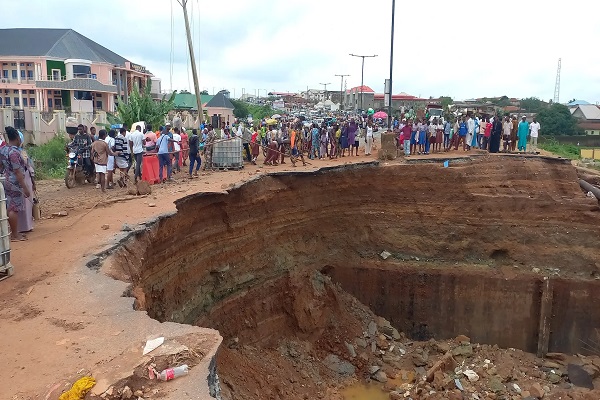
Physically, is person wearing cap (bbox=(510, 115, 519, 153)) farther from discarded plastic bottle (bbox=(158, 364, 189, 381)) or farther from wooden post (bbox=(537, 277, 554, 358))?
discarded plastic bottle (bbox=(158, 364, 189, 381))

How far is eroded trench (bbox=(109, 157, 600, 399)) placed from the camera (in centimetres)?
1218

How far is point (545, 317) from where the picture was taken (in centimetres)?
1378

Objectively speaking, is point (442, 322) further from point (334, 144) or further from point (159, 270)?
point (159, 270)

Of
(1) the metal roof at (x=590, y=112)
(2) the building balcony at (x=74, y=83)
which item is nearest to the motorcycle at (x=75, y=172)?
(2) the building balcony at (x=74, y=83)

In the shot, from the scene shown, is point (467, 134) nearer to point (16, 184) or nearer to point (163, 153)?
point (163, 153)

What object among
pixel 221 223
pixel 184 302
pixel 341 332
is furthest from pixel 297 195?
pixel 184 302

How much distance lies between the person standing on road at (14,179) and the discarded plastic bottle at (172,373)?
5.06 meters

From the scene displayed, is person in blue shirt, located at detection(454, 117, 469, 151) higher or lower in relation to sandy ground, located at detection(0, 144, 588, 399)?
higher

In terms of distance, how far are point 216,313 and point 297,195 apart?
4080 mm

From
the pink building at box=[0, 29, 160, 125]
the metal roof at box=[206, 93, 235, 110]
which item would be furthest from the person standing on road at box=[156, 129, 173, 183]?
the metal roof at box=[206, 93, 235, 110]

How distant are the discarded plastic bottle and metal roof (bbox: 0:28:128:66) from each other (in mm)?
43027

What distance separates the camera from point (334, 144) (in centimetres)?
1742

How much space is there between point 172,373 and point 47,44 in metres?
45.7

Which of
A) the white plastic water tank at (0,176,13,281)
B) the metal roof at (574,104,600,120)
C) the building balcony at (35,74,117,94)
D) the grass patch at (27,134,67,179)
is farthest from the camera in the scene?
the metal roof at (574,104,600,120)
